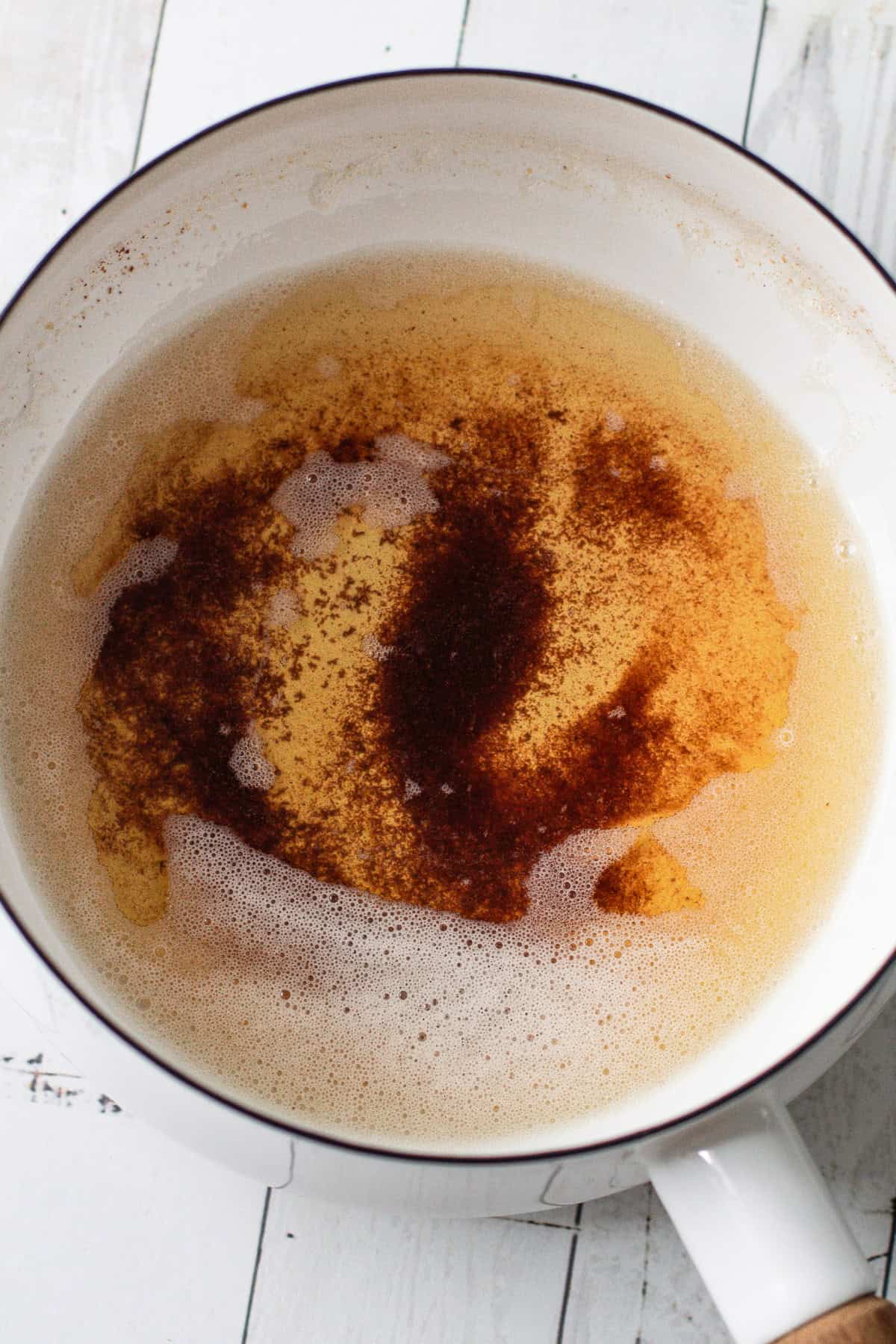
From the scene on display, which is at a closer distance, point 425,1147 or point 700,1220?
point 700,1220

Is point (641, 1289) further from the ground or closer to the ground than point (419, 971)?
closer to the ground

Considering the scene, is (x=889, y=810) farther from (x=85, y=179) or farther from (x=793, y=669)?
(x=85, y=179)

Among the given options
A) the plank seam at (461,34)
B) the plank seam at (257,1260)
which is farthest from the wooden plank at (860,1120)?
the plank seam at (461,34)

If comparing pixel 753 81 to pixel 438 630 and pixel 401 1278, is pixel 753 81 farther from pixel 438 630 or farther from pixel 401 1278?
pixel 401 1278

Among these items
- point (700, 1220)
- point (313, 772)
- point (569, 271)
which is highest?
point (569, 271)

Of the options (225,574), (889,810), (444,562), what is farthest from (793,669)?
(225,574)

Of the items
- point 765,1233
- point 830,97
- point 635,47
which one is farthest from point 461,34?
point 765,1233

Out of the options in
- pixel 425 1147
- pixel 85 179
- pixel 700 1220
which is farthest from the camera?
pixel 85 179
